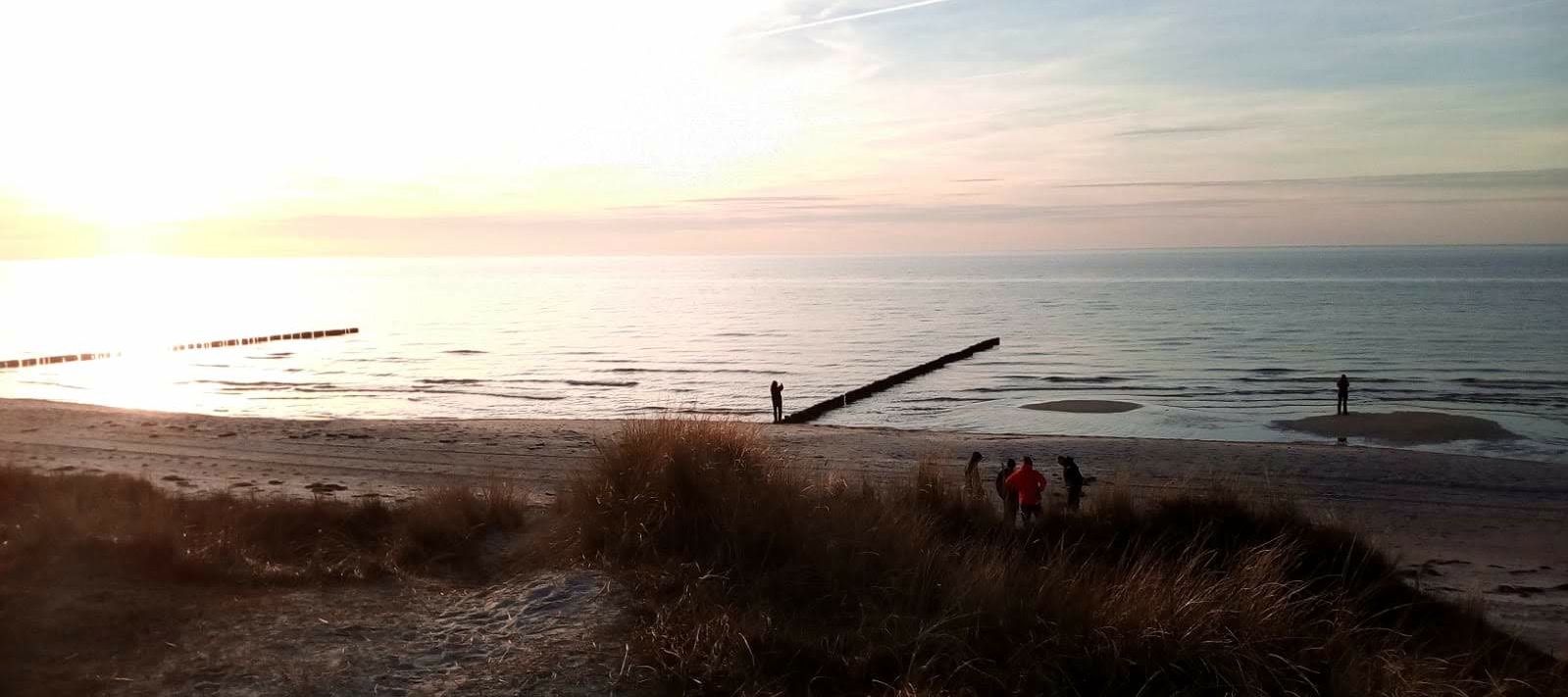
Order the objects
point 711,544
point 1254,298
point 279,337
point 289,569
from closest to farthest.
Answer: point 711,544, point 289,569, point 279,337, point 1254,298

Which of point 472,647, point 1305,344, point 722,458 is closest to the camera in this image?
point 472,647

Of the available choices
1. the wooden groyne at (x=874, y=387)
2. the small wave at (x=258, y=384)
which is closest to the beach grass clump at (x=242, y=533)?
the wooden groyne at (x=874, y=387)

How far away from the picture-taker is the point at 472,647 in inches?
274

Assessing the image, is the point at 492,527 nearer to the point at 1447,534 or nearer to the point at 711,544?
the point at 711,544

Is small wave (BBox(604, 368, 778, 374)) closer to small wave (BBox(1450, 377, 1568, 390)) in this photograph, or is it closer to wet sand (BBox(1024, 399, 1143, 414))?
wet sand (BBox(1024, 399, 1143, 414))

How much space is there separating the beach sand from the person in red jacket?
1.33m

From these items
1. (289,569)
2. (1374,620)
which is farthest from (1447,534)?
(289,569)

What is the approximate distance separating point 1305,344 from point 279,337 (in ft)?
212

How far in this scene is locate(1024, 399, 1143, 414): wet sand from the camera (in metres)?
33.1

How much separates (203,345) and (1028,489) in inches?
2604

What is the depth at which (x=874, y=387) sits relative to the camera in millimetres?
38969

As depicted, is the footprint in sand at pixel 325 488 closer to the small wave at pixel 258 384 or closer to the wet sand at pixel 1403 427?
the wet sand at pixel 1403 427

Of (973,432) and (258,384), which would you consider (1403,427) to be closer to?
(973,432)

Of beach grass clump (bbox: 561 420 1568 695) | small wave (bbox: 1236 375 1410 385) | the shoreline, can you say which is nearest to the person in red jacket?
beach grass clump (bbox: 561 420 1568 695)
